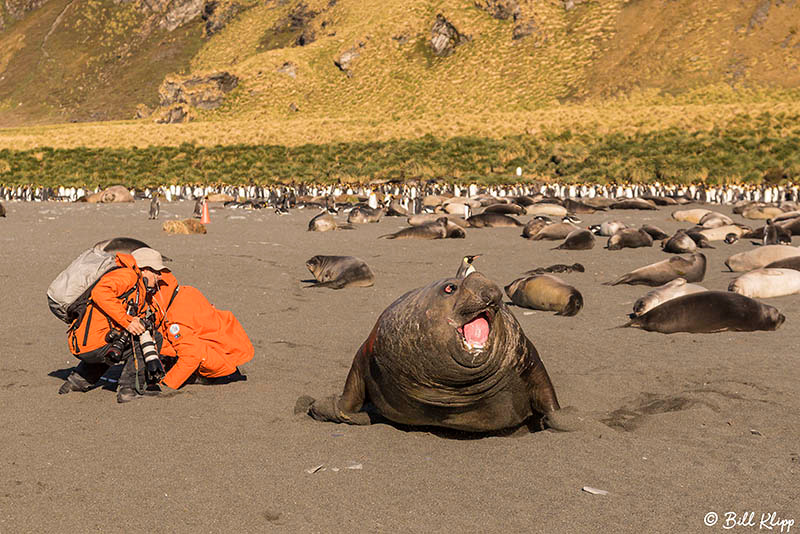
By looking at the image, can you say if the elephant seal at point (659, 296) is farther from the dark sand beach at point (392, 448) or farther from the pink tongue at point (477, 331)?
the pink tongue at point (477, 331)

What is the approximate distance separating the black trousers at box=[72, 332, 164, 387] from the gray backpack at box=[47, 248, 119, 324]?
0.29m

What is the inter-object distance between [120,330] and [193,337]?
0.52 metres

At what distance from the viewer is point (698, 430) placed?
15.0 ft

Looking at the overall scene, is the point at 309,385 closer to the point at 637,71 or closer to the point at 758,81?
the point at 758,81

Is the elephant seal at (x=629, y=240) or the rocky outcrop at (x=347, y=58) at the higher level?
the rocky outcrop at (x=347, y=58)

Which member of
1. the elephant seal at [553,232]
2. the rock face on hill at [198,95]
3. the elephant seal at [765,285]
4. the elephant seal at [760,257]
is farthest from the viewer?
the rock face on hill at [198,95]

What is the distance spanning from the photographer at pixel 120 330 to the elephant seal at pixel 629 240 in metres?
9.83

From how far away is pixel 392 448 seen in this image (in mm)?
4352

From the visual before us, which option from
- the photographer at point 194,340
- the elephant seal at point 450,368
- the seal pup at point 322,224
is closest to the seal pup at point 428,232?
the seal pup at point 322,224

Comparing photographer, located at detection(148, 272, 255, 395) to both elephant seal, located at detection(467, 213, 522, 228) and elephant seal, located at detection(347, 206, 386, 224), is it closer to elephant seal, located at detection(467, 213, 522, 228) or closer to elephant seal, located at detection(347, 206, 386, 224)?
elephant seal, located at detection(467, 213, 522, 228)

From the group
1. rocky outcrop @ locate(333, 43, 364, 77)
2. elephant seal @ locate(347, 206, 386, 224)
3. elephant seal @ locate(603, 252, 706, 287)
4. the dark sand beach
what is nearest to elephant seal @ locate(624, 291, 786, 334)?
the dark sand beach

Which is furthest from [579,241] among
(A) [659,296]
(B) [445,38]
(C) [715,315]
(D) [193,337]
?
(B) [445,38]

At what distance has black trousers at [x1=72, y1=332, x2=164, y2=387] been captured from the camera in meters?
5.31

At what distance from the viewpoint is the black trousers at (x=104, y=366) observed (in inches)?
209
